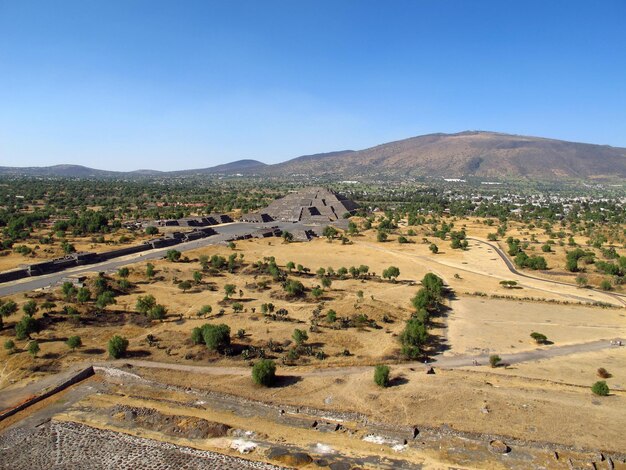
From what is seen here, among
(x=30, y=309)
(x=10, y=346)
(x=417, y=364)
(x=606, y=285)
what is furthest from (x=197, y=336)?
(x=606, y=285)

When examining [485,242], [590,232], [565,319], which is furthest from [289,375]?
[590,232]

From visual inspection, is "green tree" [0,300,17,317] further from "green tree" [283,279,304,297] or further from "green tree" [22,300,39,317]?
"green tree" [283,279,304,297]

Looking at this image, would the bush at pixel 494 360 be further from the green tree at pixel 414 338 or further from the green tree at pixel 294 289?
the green tree at pixel 294 289

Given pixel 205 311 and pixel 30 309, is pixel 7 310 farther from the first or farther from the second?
pixel 205 311

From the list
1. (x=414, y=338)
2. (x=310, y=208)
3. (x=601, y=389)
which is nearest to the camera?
(x=601, y=389)

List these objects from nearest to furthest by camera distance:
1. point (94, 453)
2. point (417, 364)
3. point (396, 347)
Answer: point (94, 453) < point (417, 364) < point (396, 347)

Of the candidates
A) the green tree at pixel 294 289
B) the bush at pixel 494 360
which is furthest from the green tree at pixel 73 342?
the bush at pixel 494 360
